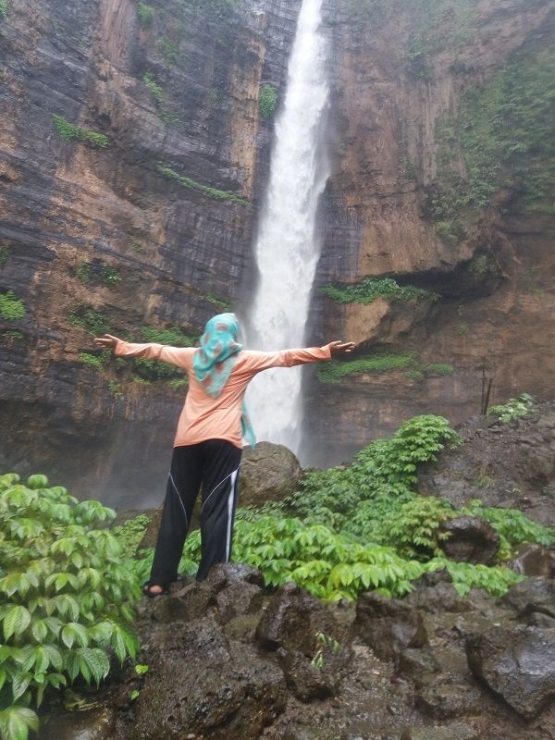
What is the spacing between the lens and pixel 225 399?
322cm

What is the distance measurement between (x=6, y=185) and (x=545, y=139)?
14.9m

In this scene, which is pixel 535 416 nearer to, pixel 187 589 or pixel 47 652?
pixel 187 589

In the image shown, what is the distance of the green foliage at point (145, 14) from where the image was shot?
14.9 meters

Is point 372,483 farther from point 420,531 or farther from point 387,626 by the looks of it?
point 387,626

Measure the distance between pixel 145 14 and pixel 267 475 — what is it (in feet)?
49.2

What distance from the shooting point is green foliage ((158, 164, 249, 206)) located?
14336mm

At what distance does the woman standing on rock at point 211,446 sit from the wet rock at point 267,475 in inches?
A: 188

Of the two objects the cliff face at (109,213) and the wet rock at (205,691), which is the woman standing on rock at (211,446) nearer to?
the wet rock at (205,691)

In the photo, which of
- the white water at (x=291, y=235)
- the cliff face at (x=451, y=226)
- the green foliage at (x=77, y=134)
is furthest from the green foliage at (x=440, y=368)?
the green foliage at (x=77, y=134)

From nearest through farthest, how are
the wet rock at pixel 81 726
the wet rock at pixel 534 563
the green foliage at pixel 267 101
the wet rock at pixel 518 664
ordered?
the wet rock at pixel 81 726
the wet rock at pixel 518 664
the wet rock at pixel 534 563
the green foliage at pixel 267 101

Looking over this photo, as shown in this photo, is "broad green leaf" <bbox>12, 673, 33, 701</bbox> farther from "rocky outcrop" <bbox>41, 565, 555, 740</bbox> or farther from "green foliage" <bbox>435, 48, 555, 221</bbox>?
"green foliage" <bbox>435, 48, 555, 221</bbox>

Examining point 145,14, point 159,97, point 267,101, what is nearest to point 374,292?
point 267,101

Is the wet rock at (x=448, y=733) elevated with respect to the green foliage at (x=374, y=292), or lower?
lower

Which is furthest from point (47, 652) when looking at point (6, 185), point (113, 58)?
point (113, 58)
